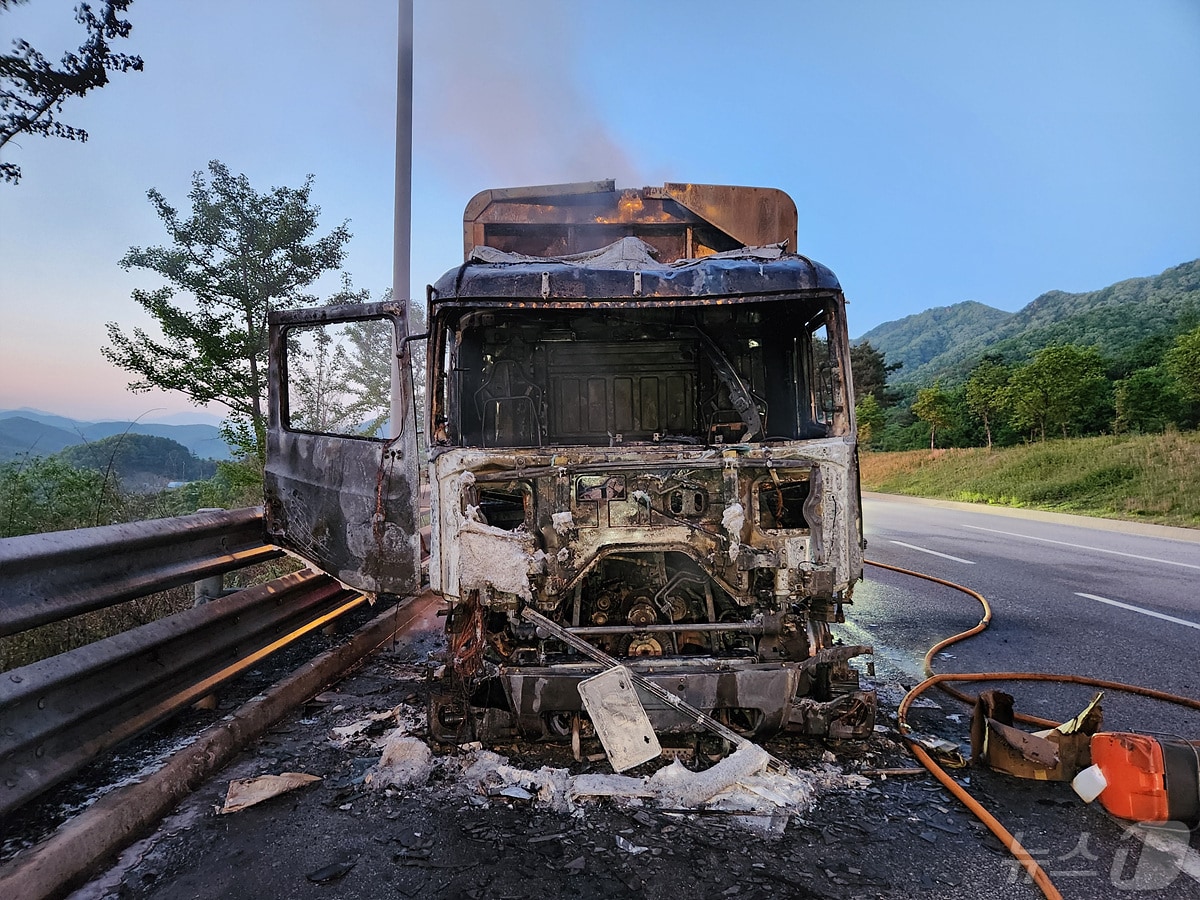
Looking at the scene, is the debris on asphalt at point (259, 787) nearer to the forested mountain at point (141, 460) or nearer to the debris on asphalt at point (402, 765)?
the debris on asphalt at point (402, 765)

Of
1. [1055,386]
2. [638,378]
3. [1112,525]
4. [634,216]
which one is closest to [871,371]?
[1055,386]

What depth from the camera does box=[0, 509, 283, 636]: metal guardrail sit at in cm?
242

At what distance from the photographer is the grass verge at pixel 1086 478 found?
16625 mm

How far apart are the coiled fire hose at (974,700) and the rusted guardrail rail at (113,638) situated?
3595 mm

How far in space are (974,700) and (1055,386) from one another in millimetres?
36801

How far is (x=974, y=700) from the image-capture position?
12.7 ft

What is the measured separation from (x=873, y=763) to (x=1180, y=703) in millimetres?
2195

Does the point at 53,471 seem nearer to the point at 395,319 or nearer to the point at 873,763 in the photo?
the point at 395,319

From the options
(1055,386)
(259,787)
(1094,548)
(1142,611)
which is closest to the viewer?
(259,787)

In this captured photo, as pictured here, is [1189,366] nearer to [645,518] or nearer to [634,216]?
[634,216]

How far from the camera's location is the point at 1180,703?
3.80 metres

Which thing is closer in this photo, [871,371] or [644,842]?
[644,842]

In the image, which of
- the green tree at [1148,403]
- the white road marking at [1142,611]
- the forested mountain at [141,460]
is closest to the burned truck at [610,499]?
the forested mountain at [141,460]

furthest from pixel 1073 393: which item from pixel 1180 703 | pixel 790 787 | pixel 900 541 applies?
pixel 790 787
